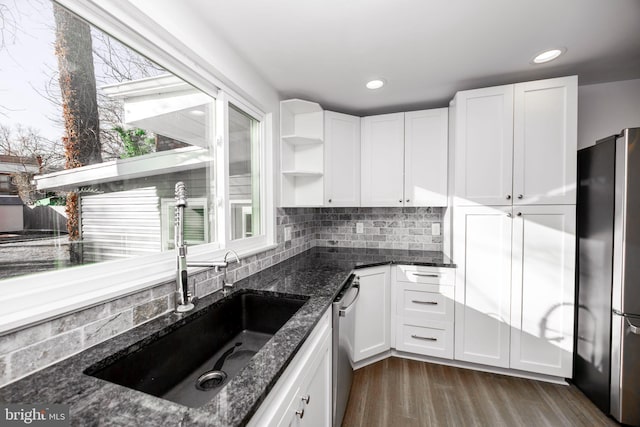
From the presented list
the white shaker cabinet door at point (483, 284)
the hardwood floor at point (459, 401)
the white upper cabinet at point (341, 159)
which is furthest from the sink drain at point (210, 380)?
the white shaker cabinet door at point (483, 284)

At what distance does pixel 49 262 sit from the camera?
2.78 feet

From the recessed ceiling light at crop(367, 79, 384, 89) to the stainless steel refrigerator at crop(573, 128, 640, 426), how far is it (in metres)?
1.55

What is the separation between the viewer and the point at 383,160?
8.32ft

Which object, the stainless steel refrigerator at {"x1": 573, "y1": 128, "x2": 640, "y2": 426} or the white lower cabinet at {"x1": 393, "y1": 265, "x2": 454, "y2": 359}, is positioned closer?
the stainless steel refrigerator at {"x1": 573, "y1": 128, "x2": 640, "y2": 426}

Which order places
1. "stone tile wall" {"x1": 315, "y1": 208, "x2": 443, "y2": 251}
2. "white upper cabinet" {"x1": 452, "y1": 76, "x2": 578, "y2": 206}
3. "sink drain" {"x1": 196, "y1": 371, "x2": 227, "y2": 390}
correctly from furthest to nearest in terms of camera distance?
"stone tile wall" {"x1": 315, "y1": 208, "x2": 443, "y2": 251} → "white upper cabinet" {"x1": 452, "y1": 76, "x2": 578, "y2": 206} → "sink drain" {"x1": 196, "y1": 371, "x2": 227, "y2": 390}

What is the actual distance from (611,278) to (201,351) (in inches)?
95.9

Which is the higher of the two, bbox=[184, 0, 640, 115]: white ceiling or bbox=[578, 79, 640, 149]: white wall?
bbox=[184, 0, 640, 115]: white ceiling

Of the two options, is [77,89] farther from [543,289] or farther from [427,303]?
[543,289]

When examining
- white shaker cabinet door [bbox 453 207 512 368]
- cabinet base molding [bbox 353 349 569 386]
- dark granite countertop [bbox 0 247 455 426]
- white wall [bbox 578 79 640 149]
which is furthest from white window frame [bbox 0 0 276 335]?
white wall [bbox 578 79 640 149]

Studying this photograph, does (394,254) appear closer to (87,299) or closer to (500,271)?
(500,271)

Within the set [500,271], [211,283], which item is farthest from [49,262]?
[500,271]

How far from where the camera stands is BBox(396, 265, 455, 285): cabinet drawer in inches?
83.4

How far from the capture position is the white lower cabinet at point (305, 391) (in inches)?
28.9

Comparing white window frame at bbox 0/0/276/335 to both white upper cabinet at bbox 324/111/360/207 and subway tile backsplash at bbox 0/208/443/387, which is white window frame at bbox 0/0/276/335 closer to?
subway tile backsplash at bbox 0/208/443/387
